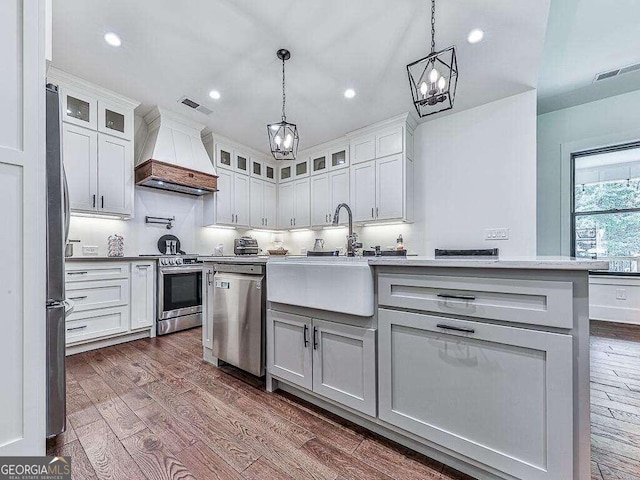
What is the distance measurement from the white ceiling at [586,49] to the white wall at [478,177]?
1.50 feet

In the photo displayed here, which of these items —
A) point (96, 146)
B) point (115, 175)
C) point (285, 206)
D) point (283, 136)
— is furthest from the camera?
point (285, 206)

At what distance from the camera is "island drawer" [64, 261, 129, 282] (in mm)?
2775

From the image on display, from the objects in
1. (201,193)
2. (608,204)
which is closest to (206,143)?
(201,193)

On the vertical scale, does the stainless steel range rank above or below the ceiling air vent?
below

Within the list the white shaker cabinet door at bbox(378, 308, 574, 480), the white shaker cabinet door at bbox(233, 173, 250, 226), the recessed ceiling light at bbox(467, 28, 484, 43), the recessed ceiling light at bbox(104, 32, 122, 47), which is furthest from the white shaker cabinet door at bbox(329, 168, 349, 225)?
the white shaker cabinet door at bbox(378, 308, 574, 480)

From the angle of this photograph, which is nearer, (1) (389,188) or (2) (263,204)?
(1) (389,188)

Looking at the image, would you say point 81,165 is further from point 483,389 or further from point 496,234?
point 496,234

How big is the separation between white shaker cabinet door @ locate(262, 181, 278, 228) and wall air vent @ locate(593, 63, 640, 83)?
4847 millimetres

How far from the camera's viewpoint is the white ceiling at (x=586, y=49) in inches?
96.0

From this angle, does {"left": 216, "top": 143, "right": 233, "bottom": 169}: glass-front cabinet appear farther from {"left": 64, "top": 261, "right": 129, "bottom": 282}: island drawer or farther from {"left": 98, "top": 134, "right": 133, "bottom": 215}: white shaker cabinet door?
{"left": 64, "top": 261, "right": 129, "bottom": 282}: island drawer

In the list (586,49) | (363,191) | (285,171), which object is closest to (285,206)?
(285,171)

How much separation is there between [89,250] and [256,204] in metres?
2.51

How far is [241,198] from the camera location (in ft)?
16.1

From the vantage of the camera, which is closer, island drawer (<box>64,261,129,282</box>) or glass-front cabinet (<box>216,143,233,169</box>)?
island drawer (<box>64,261,129,282</box>)
